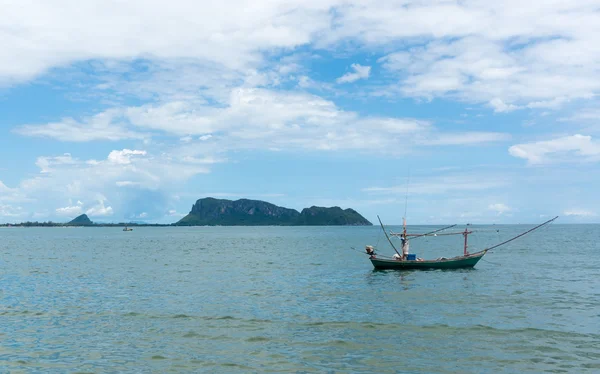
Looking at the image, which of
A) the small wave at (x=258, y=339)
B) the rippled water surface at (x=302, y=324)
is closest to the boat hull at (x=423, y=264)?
the rippled water surface at (x=302, y=324)

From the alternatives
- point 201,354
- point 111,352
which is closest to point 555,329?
point 201,354

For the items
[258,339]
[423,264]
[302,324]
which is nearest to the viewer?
[258,339]

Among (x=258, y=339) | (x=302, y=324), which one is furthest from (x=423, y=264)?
(x=258, y=339)

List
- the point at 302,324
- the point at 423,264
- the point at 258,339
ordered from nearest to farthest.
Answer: the point at 258,339, the point at 302,324, the point at 423,264

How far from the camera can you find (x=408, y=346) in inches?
1011

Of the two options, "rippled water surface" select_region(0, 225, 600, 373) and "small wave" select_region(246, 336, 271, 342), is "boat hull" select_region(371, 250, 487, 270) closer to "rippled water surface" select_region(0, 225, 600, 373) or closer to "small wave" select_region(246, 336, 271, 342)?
"rippled water surface" select_region(0, 225, 600, 373)

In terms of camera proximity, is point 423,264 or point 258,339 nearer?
point 258,339

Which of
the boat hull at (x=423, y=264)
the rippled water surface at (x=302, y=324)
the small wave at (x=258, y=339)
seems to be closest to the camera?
the rippled water surface at (x=302, y=324)

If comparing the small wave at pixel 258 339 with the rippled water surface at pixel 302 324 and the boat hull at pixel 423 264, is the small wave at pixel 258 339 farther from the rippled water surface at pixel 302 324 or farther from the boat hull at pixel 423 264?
the boat hull at pixel 423 264

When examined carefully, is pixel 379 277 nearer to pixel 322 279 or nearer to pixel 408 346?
pixel 322 279

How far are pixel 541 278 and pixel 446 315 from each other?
2665cm

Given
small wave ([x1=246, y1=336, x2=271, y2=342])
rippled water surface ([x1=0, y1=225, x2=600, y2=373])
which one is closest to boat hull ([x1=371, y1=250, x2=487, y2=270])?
rippled water surface ([x1=0, y1=225, x2=600, y2=373])

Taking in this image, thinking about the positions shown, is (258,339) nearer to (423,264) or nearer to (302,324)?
(302,324)

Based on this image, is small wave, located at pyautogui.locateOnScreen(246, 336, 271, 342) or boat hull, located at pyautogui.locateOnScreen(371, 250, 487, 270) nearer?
small wave, located at pyautogui.locateOnScreen(246, 336, 271, 342)
